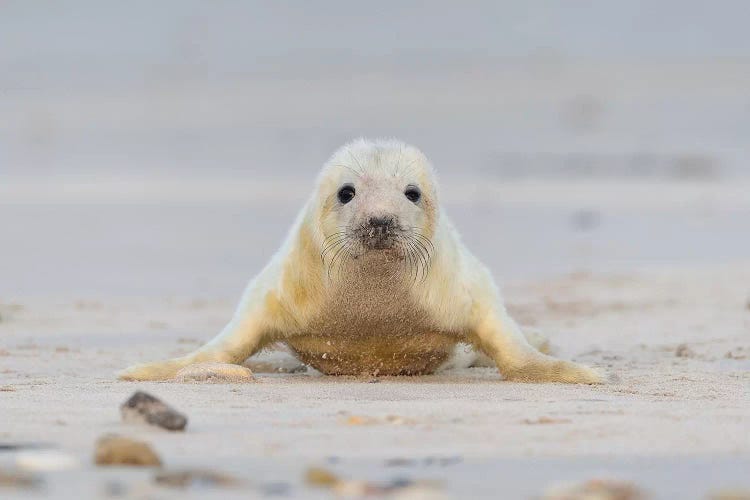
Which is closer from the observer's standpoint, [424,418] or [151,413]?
[151,413]

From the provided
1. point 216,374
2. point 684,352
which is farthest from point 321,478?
point 684,352

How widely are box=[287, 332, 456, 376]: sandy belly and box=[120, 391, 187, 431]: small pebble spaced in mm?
1989

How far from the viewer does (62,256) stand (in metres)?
13.8

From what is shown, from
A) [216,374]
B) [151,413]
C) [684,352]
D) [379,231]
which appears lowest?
[151,413]

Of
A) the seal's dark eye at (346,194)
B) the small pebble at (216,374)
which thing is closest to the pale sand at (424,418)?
the small pebble at (216,374)

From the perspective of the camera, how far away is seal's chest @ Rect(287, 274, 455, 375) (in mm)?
6625

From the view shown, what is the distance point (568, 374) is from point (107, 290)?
5.65m

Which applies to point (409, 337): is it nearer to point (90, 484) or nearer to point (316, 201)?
point (316, 201)

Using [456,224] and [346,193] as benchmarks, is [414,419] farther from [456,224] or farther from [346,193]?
[456,224]

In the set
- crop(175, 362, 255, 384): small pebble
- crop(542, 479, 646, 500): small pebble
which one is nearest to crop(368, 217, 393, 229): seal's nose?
crop(175, 362, 255, 384): small pebble

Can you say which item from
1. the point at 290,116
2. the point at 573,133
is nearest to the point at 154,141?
the point at 290,116

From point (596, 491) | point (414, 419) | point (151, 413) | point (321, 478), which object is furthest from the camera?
point (414, 419)

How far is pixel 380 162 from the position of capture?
6.66 m

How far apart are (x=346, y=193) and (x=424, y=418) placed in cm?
166
